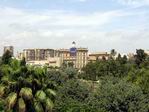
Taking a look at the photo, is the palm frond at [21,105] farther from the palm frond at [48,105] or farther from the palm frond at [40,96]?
the palm frond at [48,105]

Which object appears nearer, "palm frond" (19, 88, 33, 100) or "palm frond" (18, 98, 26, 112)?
"palm frond" (19, 88, 33, 100)

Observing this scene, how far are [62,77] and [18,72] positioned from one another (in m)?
46.6

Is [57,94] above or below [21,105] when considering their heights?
below

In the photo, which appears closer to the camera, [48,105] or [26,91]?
[26,91]

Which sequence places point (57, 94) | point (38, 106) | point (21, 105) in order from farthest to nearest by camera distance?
1. point (57, 94)
2. point (38, 106)
3. point (21, 105)

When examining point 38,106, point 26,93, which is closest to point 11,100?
point 26,93

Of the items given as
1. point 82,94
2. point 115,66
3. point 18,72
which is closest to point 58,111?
point 18,72

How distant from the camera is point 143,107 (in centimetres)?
3438

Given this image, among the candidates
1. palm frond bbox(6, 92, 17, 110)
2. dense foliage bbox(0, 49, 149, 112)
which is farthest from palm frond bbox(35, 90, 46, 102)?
palm frond bbox(6, 92, 17, 110)

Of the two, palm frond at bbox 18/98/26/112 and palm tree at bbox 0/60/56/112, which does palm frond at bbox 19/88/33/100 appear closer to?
palm tree at bbox 0/60/56/112

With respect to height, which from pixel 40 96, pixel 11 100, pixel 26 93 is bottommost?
pixel 11 100

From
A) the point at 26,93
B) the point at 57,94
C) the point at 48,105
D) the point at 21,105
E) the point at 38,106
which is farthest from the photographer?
the point at 57,94

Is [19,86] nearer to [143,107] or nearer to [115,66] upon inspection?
[143,107]

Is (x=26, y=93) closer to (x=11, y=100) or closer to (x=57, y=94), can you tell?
(x=11, y=100)
